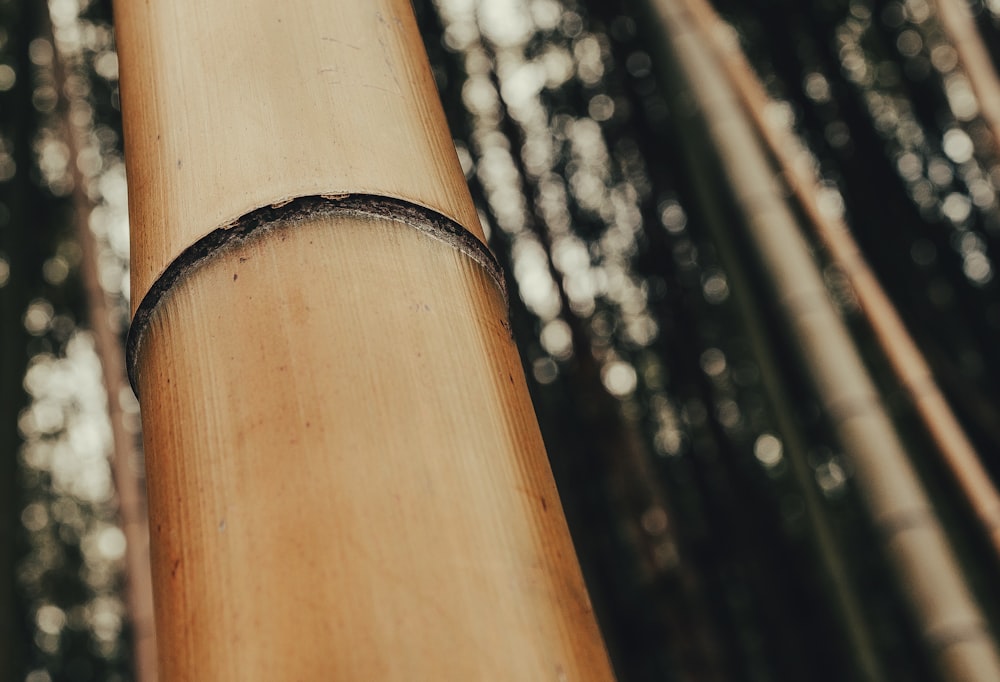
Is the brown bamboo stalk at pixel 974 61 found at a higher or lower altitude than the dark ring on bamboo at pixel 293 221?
higher

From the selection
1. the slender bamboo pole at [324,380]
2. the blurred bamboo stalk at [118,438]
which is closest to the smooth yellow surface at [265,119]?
the slender bamboo pole at [324,380]

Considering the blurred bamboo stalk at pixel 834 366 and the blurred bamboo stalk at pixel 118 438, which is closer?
the blurred bamboo stalk at pixel 834 366

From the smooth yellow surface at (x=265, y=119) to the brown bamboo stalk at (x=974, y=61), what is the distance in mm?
914

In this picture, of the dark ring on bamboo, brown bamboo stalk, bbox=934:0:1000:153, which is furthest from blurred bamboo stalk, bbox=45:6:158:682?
brown bamboo stalk, bbox=934:0:1000:153

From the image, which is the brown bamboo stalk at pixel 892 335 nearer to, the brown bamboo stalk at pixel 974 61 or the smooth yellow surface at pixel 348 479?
the brown bamboo stalk at pixel 974 61

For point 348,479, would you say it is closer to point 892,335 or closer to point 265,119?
point 265,119

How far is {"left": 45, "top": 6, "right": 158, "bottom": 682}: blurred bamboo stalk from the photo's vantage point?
3.88ft

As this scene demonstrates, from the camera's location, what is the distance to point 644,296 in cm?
294

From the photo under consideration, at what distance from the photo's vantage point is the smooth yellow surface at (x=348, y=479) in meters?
0.26

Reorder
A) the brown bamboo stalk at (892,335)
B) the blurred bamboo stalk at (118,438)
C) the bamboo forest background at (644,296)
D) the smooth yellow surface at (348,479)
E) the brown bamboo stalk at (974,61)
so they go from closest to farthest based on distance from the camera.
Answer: the smooth yellow surface at (348,479)
the brown bamboo stalk at (892,335)
the brown bamboo stalk at (974,61)
the blurred bamboo stalk at (118,438)
the bamboo forest background at (644,296)

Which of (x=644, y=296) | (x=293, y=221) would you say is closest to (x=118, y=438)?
(x=293, y=221)

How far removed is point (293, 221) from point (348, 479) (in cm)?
11

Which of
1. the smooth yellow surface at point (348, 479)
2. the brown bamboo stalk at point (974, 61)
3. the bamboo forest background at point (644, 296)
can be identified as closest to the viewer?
the smooth yellow surface at point (348, 479)

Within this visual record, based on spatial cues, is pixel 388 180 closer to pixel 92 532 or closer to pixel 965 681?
pixel 965 681
